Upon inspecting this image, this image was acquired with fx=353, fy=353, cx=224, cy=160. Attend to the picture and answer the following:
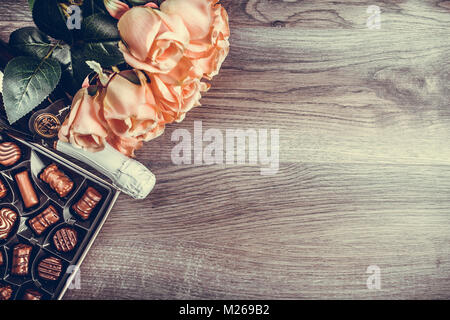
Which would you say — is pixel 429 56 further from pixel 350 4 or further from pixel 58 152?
pixel 58 152

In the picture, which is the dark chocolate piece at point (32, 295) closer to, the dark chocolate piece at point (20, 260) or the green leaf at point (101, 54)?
the dark chocolate piece at point (20, 260)

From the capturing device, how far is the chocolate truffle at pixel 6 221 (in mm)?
707

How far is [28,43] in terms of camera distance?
47 centimetres

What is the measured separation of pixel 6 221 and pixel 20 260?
84 mm

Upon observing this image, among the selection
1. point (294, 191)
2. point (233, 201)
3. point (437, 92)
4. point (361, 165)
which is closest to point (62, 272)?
point (233, 201)

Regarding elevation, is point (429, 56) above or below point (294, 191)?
above

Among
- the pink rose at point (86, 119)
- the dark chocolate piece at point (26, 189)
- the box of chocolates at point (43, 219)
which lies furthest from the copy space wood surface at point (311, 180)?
the pink rose at point (86, 119)

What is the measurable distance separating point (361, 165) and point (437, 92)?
0.79ft

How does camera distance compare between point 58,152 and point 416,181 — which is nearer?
point 58,152

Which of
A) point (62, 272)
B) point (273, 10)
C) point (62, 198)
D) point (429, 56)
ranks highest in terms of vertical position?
point (273, 10)

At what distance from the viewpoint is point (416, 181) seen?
2.64 ft

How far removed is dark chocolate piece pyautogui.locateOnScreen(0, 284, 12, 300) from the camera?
0.72 metres

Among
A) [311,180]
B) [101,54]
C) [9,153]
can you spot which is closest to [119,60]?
[101,54]

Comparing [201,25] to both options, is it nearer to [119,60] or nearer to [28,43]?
[119,60]
